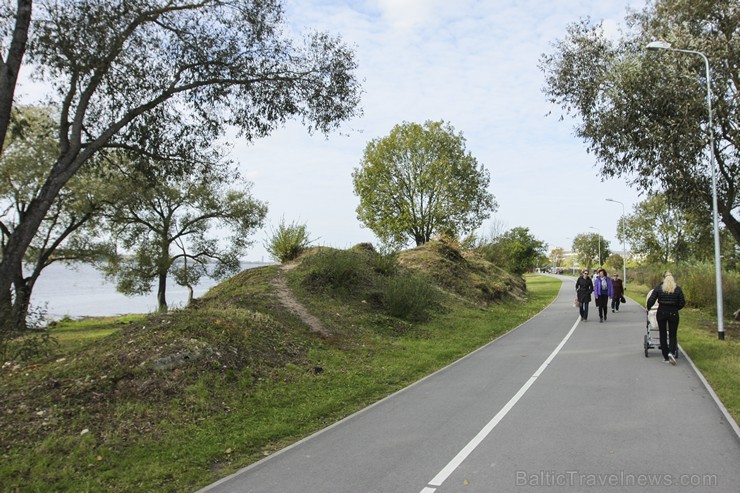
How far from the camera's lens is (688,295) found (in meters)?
24.0

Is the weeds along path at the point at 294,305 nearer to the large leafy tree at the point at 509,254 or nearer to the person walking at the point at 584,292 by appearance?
the person walking at the point at 584,292

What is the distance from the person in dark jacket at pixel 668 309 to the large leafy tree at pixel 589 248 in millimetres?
106973

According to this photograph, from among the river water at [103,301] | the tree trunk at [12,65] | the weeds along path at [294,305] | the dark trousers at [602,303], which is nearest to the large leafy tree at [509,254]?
the river water at [103,301]

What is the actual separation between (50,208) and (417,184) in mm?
24776

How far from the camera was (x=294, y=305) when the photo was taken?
14352mm

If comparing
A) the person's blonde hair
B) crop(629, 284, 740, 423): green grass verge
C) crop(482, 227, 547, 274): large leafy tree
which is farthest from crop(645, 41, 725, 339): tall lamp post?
crop(482, 227, 547, 274): large leafy tree

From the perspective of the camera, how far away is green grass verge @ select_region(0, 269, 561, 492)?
5035 mm

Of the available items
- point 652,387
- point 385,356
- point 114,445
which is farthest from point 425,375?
point 114,445

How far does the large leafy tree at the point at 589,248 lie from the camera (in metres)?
110

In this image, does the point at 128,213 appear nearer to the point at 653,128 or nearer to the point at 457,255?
the point at 457,255

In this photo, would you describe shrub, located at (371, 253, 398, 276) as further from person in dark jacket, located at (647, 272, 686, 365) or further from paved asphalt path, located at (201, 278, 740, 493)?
person in dark jacket, located at (647, 272, 686, 365)

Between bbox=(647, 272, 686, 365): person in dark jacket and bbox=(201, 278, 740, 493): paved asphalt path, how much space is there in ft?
2.13

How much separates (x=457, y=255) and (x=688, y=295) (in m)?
11.8

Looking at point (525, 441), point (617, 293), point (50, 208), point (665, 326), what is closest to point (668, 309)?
point (665, 326)
